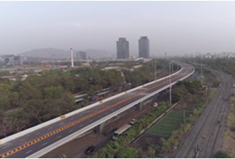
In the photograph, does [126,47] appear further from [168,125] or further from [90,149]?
[90,149]

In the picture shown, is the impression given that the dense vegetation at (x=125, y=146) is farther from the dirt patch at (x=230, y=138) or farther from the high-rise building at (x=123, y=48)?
the high-rise building at (x=123, y=48)

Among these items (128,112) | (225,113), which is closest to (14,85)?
(128,112)

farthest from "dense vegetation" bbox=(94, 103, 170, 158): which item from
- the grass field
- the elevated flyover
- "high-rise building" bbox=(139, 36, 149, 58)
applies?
"high-rise building" bbox=(139, 36, 149, 58)

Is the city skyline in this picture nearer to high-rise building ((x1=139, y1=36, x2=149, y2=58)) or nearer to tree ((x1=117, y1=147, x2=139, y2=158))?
high-rise building ((x1=139, y1=36, x2=149, y2=58))

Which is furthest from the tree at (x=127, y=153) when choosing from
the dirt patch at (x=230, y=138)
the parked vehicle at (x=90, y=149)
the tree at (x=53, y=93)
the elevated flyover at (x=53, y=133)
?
the tree at (x=53, y=93)

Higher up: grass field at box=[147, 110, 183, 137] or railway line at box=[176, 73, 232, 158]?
railway line at box=[176, 73, 232, 158]

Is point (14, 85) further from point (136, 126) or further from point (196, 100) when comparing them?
point (196, 100)

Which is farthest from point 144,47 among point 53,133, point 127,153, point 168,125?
point 127,153
